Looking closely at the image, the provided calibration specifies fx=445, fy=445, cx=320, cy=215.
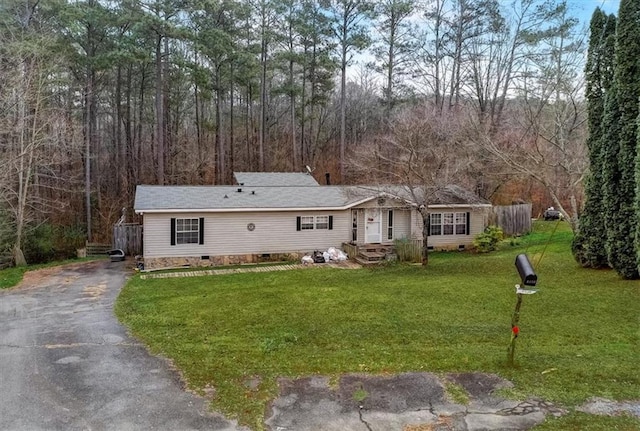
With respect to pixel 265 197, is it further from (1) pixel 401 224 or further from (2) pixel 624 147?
(2) pixel 624 147

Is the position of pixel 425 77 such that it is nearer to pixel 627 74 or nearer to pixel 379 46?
pixel 379 46

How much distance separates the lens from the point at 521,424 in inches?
186

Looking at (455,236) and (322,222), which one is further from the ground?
(322,222)

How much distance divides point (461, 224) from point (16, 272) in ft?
56.4

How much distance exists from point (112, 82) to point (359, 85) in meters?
17.5

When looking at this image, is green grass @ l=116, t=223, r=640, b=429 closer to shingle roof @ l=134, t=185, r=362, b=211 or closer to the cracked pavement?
the cracked pavement

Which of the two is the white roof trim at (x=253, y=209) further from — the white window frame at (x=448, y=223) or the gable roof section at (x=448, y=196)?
the white window frame at (x=448, y=223)

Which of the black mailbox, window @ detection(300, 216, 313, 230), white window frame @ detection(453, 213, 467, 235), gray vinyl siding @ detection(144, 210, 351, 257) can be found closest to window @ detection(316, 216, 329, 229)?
gray vinyl siding @ detection(144, 210, 351, 257)

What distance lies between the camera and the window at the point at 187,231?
1603cm

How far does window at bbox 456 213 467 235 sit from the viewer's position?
18.9 meters

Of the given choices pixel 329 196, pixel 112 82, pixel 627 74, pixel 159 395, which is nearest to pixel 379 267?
pixel 329 196

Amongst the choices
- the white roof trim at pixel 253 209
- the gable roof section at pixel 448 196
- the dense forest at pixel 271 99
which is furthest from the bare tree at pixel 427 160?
the white roof trim at pixel 253 209

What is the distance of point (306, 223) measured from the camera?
17.5 metres

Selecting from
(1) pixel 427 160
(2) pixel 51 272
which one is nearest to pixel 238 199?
Answer: (2) pixel 51 272
